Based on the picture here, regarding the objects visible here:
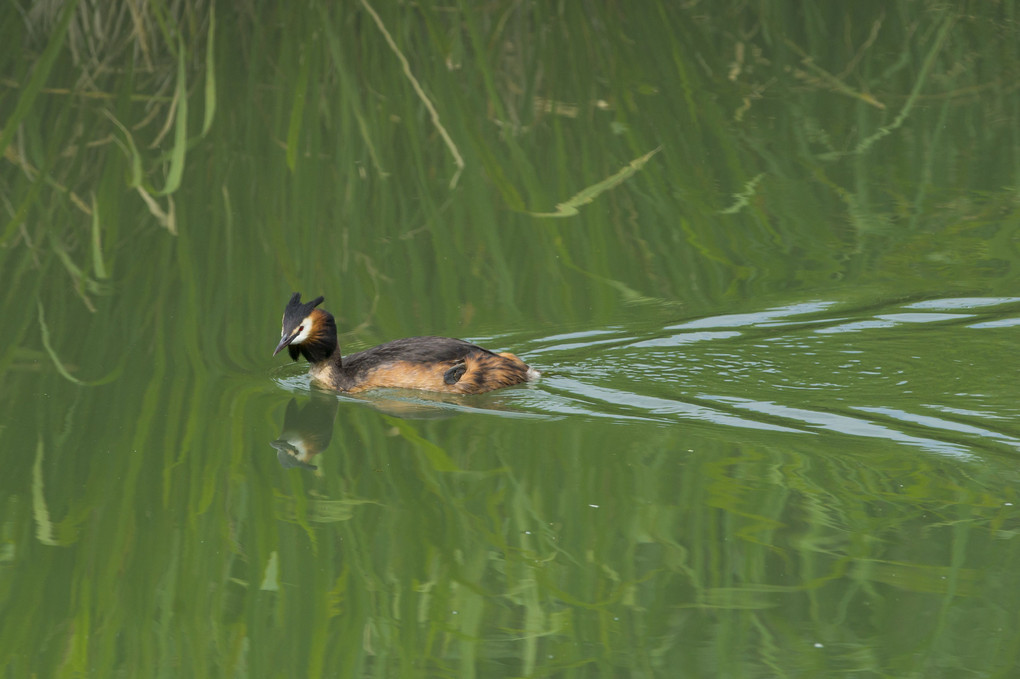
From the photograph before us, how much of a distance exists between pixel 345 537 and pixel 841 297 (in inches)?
155

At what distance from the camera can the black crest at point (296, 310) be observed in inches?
315

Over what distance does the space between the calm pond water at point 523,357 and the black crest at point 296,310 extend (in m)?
0.39

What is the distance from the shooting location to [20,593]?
17.5ft

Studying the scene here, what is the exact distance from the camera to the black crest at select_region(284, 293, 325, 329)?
7.99m

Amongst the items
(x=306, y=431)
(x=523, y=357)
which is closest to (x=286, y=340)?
(x=306, y=431)

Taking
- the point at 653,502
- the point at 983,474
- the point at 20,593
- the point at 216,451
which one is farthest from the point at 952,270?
the point at 20,593

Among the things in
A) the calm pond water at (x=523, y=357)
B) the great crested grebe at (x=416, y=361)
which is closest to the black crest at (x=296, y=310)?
the great crested grebe at (x=416, y=361)

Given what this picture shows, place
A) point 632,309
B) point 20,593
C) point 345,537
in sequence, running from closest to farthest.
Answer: point 20,593 → point 345,537 → point 632,309

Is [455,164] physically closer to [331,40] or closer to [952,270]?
[331,40]

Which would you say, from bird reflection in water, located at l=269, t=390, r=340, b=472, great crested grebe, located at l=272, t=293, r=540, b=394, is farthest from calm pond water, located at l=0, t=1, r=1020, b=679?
great crested grebe, located at l=272, t=293, r=540, b=394

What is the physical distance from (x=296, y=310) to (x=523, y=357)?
1.23 m

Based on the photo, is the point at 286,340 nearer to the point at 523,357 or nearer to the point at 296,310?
the point at 296,310

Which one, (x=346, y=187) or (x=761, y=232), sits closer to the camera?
(x=761, y=232)

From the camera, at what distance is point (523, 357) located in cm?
834
